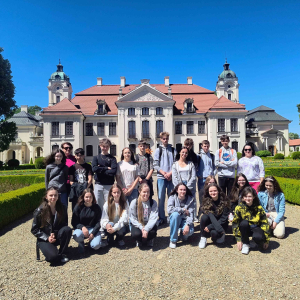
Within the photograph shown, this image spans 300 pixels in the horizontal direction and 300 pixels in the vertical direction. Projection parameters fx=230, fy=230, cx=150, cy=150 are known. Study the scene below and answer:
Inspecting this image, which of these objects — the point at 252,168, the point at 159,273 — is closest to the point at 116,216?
the point at 159,273

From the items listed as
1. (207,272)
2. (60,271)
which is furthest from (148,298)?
(60,271)

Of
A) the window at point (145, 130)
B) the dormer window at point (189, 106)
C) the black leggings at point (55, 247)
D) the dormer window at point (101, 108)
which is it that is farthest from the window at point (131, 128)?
the black leggings at point (55, 247)

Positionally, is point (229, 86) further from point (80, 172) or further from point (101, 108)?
point (80, 172)

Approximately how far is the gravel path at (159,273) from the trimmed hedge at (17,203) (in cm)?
162

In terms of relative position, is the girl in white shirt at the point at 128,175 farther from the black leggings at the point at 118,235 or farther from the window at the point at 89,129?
the window at the point at 89,129

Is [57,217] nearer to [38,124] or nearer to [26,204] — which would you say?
[26,204]

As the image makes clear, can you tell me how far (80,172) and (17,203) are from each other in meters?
2.80

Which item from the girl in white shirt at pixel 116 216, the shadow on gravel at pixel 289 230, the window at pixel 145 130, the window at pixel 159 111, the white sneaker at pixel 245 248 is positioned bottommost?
the shadow on gravel at pixel 289 230

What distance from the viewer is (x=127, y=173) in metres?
4.88

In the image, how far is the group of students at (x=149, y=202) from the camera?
12.9ft

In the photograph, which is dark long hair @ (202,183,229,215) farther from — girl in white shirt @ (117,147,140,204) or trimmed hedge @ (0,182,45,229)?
trimmed hedge @ (0,182,45,229)

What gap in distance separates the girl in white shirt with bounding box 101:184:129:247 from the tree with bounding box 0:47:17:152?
72.6 feet

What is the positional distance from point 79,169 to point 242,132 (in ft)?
87.9

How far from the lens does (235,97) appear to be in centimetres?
3900
